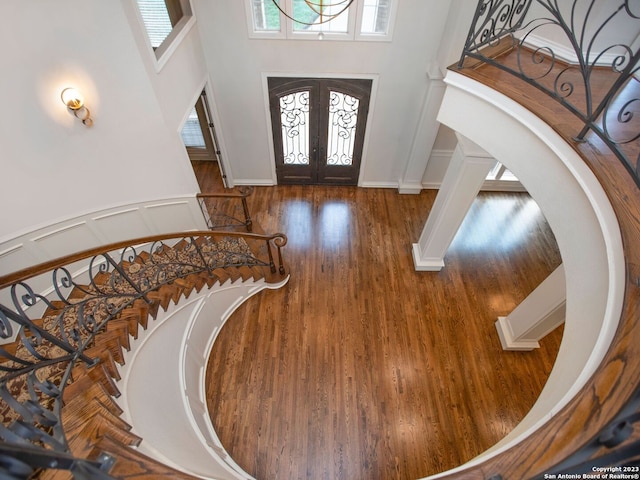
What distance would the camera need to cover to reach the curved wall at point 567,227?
52.8 inches

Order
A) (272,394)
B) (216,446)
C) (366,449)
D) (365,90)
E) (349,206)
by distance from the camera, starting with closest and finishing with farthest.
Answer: (216,446)
(366,449)
(272,394)
(365,90)
(349,206)

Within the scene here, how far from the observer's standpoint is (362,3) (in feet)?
13.1

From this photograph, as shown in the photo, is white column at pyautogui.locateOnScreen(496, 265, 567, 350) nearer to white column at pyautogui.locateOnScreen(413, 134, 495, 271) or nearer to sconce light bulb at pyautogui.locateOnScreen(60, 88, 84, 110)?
white column at pyautogui.locateOnScreen(413, 134, 495, 271)

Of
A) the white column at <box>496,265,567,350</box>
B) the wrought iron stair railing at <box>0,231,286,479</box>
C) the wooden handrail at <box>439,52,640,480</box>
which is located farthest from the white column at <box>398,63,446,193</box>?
the wooden handrail at <box>439,52,640,480</box>

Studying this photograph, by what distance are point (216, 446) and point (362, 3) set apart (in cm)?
541

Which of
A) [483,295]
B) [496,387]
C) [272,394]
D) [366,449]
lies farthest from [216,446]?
[483,295]

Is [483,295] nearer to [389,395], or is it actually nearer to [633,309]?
[389,395]

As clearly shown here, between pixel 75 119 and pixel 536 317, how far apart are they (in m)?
5.26

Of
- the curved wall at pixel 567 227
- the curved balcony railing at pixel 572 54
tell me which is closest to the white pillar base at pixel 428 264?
the curved wall at pixel 567 227

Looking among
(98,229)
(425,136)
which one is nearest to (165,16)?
(98,229)

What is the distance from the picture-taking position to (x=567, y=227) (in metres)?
1.80

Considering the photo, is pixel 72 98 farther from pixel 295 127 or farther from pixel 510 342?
pixel 510 342

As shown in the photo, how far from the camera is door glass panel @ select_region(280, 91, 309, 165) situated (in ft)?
16.7

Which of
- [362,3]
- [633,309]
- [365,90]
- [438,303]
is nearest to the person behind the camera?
[633,309]
